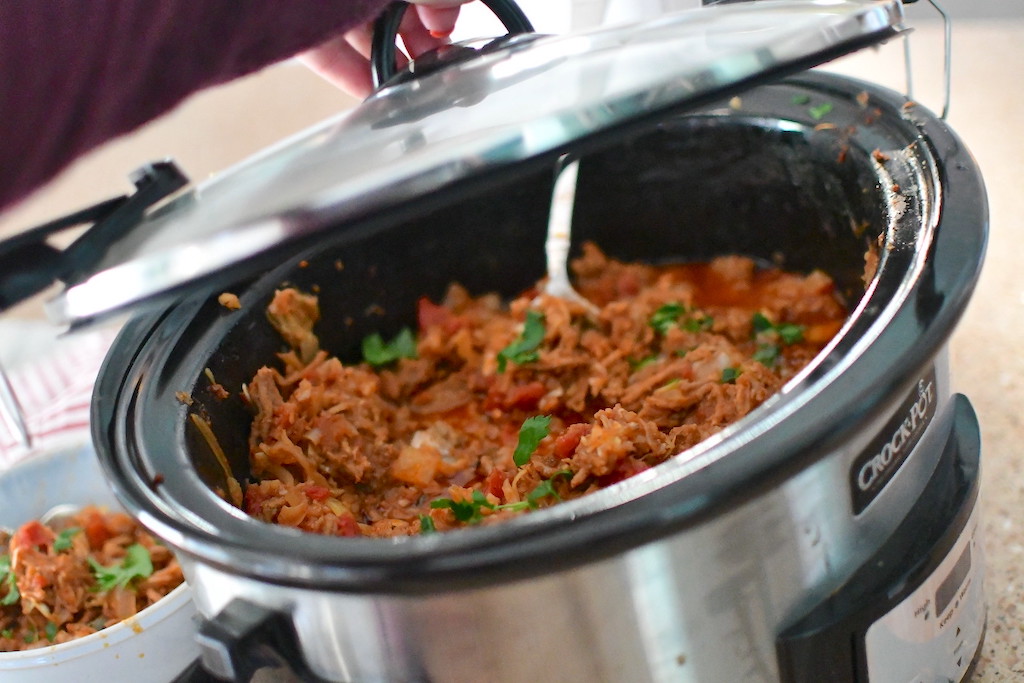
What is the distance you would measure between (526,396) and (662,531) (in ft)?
1.84

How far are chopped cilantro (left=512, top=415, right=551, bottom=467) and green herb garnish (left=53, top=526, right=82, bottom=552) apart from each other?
1.95 ft

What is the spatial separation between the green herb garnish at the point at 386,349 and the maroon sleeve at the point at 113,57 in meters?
0.38

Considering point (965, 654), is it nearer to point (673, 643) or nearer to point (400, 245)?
point (673, 643)

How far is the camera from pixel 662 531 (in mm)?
524

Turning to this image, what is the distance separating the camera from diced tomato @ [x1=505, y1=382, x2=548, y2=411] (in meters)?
1.08

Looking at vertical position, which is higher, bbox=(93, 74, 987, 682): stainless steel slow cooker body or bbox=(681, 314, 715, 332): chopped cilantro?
bbox=(93, 74, 987, 682): stainless steel slow cooker body

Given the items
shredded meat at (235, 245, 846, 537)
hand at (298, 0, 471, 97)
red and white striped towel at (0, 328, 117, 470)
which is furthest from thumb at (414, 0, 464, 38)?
red and white striped towel at (0, 328, 117, 470)

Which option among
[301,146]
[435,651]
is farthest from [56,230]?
[435,651]

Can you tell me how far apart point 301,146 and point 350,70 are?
2.05 feet

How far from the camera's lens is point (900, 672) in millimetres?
712

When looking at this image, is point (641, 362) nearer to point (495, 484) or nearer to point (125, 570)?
point (495, 484)

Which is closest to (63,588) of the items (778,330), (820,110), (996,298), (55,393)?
(55,393)

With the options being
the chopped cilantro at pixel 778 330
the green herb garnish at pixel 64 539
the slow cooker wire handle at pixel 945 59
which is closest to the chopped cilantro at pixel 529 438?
the chopped cilantro at pixel 778 330

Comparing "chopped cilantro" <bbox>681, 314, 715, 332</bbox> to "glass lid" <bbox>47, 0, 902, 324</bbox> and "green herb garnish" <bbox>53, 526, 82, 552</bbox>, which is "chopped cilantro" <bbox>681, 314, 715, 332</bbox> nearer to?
"glass lid" <bbox>47, 0, 902, 324</bbox>
